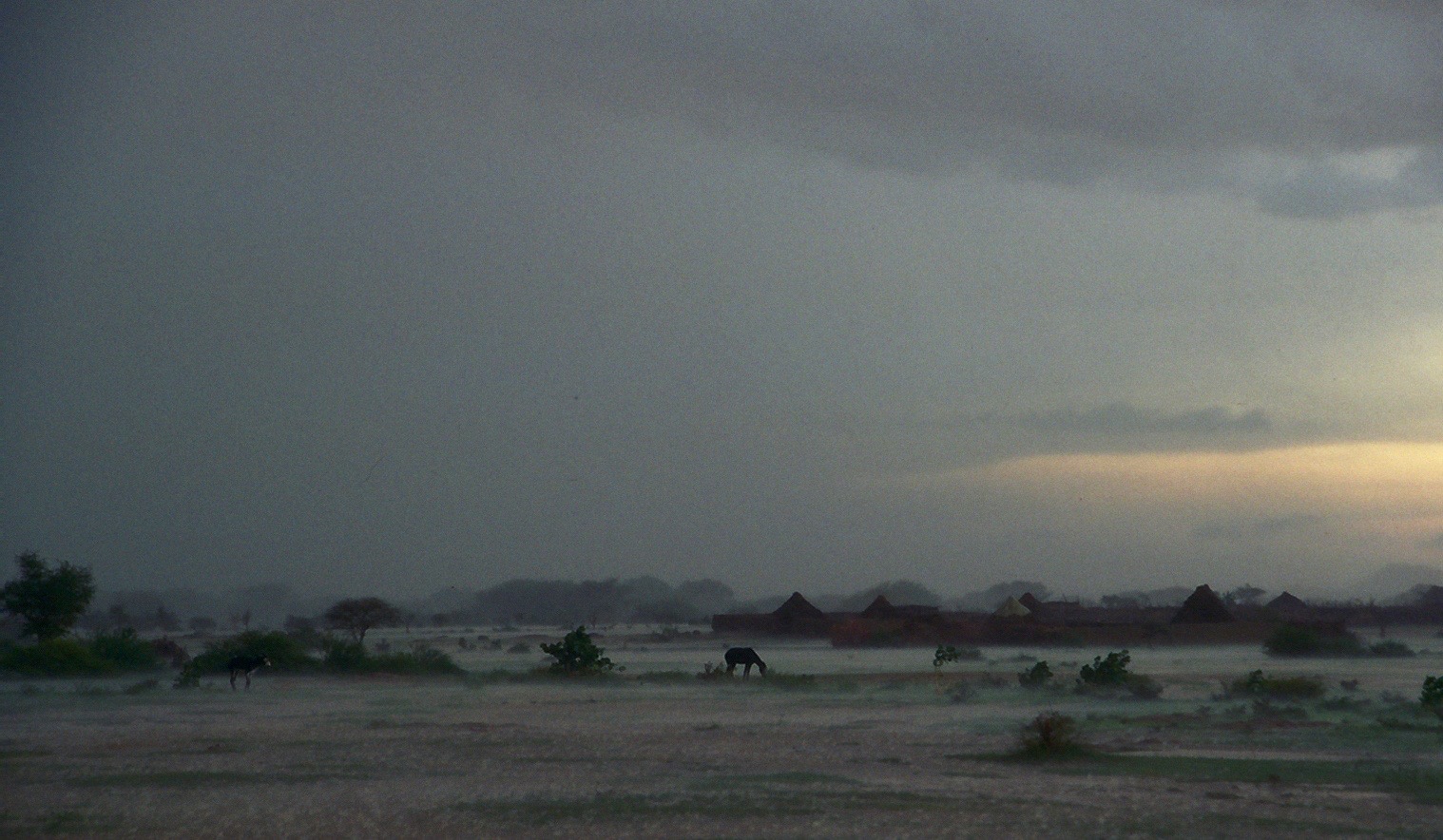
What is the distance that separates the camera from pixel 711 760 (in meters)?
19.6

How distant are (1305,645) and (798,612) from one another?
1326 inches

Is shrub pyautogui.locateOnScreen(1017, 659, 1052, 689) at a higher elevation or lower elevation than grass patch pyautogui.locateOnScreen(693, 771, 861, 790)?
higher

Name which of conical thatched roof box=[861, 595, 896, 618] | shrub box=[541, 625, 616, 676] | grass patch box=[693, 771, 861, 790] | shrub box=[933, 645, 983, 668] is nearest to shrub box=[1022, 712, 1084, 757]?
grass patch box=[693, 771, 861, 790]

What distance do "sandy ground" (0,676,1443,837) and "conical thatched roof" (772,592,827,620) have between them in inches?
2069

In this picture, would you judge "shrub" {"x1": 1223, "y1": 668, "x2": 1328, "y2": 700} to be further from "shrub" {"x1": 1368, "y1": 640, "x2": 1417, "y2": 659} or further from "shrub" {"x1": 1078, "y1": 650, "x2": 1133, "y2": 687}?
"shrub" {"x1": 1368, "y1": 640, "x2": 1417, "y2": 659}

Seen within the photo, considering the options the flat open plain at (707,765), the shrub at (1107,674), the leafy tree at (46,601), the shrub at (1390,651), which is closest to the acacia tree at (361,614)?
the leafy tree at (46,601)

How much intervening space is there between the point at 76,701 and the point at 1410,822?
27728 millimetres

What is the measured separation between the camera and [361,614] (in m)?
58.2

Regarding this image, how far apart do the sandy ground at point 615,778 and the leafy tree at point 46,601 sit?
2406 centimetres

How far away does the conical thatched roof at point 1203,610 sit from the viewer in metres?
64.0

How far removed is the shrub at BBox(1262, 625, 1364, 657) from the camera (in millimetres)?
53906

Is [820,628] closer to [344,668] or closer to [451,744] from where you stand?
[344,668]

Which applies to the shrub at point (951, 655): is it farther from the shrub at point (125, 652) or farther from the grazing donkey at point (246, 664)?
the shrub at point (125, 652)

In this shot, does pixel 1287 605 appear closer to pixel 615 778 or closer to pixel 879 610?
pixel 879 610
